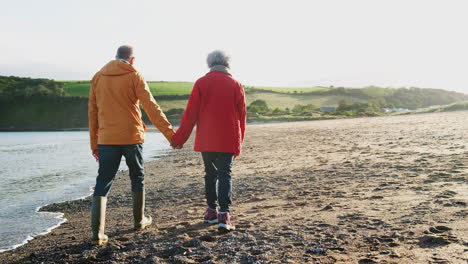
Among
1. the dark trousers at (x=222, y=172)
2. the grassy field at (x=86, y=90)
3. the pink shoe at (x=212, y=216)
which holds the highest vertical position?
the grassy field at (x=86, y=90)

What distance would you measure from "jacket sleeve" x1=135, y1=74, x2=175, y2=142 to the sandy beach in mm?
1404

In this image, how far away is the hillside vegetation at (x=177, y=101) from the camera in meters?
68.6

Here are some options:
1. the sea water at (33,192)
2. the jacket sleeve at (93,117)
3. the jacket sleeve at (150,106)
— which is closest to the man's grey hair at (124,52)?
the jacket sleeve at (150,106)

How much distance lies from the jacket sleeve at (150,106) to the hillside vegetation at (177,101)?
175ft

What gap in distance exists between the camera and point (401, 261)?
347cm

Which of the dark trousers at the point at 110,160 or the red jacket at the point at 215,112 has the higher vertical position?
the red jacket at the point at 215,112

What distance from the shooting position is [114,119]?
480 centimetres

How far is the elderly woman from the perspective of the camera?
16.3 ft

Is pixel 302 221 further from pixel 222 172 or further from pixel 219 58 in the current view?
pixel 219 58

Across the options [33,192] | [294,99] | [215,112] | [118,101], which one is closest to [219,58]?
[215,112]

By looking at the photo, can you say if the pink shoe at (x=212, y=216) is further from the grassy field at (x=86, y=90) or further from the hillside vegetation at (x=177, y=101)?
the grassy field at (x=86, y=90)

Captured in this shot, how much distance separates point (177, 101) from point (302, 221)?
74392mm

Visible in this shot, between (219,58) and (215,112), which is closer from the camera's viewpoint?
(215,112)

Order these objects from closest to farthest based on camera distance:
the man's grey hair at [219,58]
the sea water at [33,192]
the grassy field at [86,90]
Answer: the man's grey hair at [219,58]
the sea water at [33,192]
the grassy field at [86,90]
